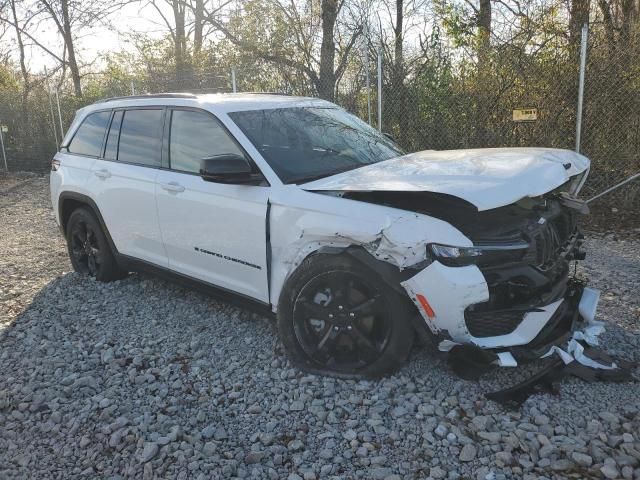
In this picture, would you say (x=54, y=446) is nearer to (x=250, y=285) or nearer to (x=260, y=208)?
(x=250, y=285)

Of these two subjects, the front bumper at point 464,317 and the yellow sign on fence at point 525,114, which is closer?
the front bumper at point 464,317

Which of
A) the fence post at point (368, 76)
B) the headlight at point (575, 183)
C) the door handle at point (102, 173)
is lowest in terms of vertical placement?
the headlight at point (575, 183)

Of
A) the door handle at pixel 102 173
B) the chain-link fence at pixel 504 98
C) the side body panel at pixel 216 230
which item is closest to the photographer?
the side body panel at pixel 216 230

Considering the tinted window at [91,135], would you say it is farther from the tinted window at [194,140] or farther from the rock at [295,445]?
the rock at [295,445]

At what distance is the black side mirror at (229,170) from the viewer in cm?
344

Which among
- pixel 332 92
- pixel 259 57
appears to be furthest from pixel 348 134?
pixel 259 57

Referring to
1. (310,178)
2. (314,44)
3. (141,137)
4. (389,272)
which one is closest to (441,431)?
(389,272)

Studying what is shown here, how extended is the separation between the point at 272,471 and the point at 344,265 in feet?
3.70

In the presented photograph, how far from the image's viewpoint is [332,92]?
9.75m

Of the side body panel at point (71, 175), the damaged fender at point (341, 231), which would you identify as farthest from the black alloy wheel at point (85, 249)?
the damaged fender at point (341, 231)

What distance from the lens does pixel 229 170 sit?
11.3 feet

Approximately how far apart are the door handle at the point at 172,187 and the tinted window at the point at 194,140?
13 cm

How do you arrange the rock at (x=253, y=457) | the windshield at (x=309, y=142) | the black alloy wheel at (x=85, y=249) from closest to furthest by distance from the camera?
the rock at (x=253, y=457) < the windshield at (x=309, y=142) < the black alloy wheel at (x=85, y=249)

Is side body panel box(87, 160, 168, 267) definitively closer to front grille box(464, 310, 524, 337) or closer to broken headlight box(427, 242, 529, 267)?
broken headlight box(427, 242, 529, 267)
